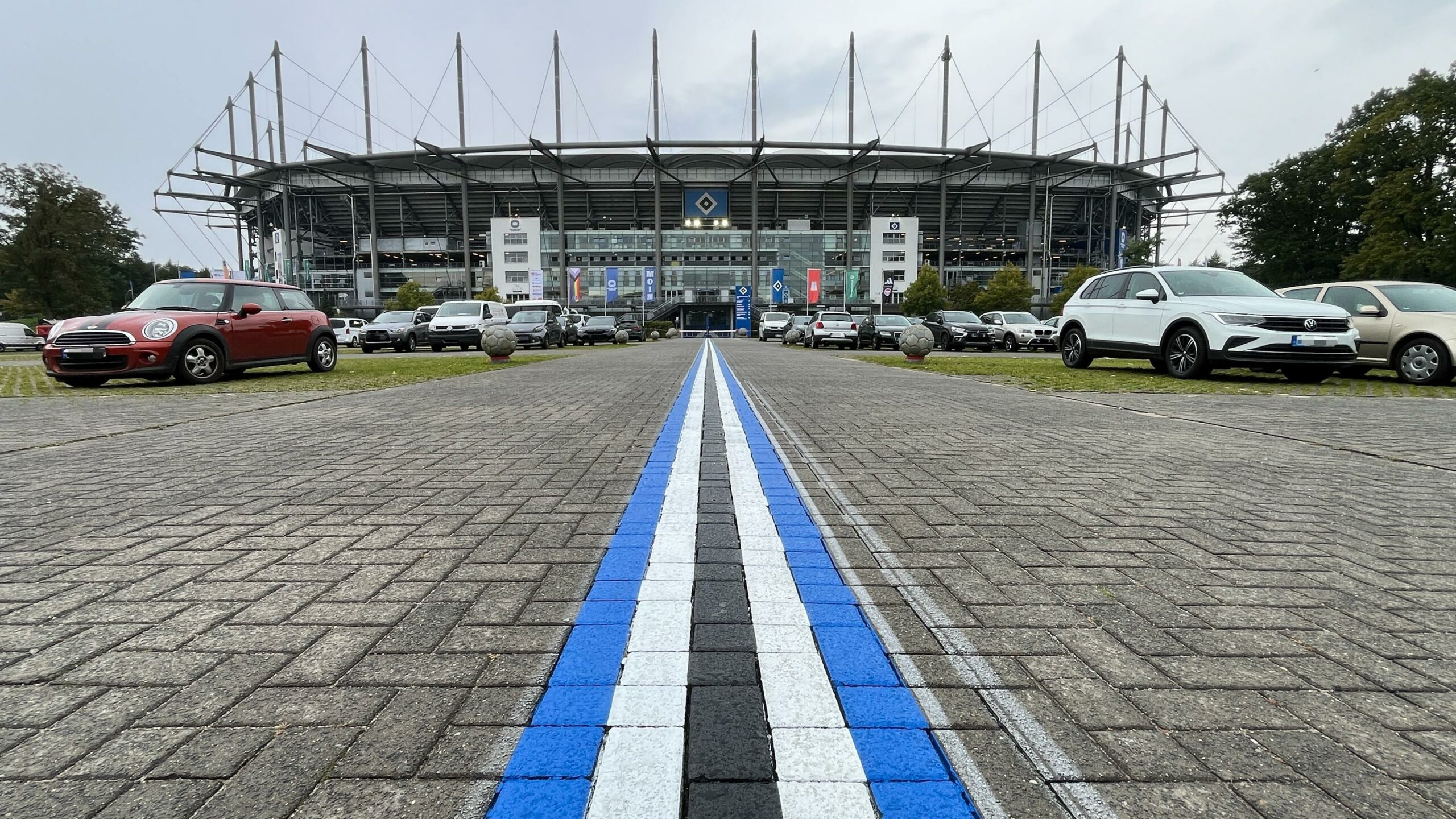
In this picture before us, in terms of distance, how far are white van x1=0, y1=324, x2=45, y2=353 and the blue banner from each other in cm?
6210

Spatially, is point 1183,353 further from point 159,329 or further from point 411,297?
point 411,297

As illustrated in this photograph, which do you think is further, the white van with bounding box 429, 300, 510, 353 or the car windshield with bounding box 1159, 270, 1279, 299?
the white van with bounding box 429, 300, 510, 353

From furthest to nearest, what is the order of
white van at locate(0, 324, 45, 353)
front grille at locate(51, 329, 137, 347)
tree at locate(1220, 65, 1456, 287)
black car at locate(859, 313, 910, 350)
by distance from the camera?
tree at locate(1220, 65, 1456, 287), white van at locate(0, 324, 45, 353), black car at locate(859, 313, 910, 350), front grille at locate(51, 329, 137, 347)

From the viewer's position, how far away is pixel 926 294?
222ft

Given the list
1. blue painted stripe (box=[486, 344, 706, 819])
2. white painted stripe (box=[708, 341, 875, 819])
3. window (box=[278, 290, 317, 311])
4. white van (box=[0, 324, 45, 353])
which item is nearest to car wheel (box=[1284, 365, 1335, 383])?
white painted stripe (box=[708, 341, 875, 819])

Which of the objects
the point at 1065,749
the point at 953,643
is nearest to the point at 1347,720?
the point at 1065,749

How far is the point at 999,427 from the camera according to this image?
20.9ft

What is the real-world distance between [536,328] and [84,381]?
1741 centimetres

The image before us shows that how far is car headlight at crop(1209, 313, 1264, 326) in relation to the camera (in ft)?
33.8

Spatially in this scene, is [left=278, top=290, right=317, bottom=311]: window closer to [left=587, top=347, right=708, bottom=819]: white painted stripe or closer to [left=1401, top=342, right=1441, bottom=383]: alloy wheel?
[left=587, top=347, right=708, bottom=819]: white painted stripe

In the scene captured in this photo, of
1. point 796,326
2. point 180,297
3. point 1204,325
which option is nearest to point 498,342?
point 180,297

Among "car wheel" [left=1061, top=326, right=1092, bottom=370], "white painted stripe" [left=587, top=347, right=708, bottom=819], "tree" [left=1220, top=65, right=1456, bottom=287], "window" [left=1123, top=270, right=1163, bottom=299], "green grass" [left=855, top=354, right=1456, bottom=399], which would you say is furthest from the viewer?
"tree" [left=1220, top=65, right=1456, bottom=287]

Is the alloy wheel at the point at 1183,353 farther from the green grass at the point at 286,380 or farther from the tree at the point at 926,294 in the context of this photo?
the tree at the point at 926,294

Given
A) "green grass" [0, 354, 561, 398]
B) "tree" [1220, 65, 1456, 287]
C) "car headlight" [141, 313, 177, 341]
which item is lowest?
"green grass" [0, 354, 561, 398]
